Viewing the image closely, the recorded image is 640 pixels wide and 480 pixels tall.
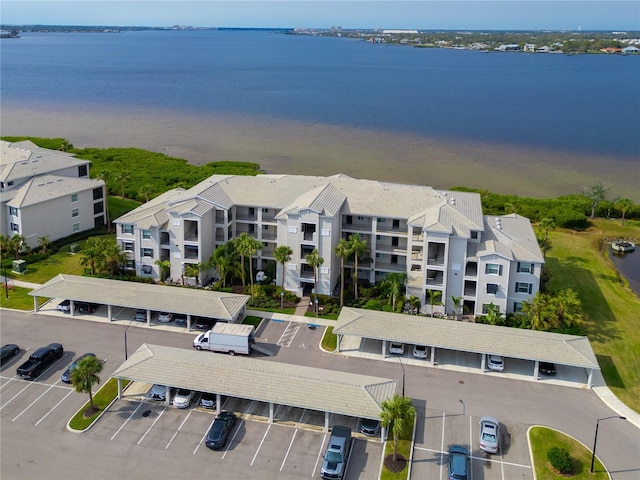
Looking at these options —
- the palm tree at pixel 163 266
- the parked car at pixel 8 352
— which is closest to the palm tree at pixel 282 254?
the palm tree at pixel 163 266

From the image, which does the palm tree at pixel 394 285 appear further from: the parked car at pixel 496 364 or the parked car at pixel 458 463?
the parked car at pixel 458 463

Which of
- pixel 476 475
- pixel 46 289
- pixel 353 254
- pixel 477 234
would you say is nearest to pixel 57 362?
pixel 46 289

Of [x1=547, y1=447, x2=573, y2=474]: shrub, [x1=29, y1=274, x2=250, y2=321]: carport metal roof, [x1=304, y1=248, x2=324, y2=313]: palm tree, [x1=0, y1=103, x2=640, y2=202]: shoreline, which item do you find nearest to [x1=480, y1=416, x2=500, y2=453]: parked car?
[x1=547, y1=447, x2=573, y2=474]: shrub

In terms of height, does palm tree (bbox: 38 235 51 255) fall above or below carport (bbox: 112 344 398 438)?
above

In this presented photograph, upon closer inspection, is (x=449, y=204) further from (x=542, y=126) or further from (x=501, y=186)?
(x=542, y=126)

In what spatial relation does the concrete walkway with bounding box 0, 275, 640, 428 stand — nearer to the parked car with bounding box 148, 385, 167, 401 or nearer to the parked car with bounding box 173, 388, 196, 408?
the parked car with bounding box 148, 385, 167, 401
